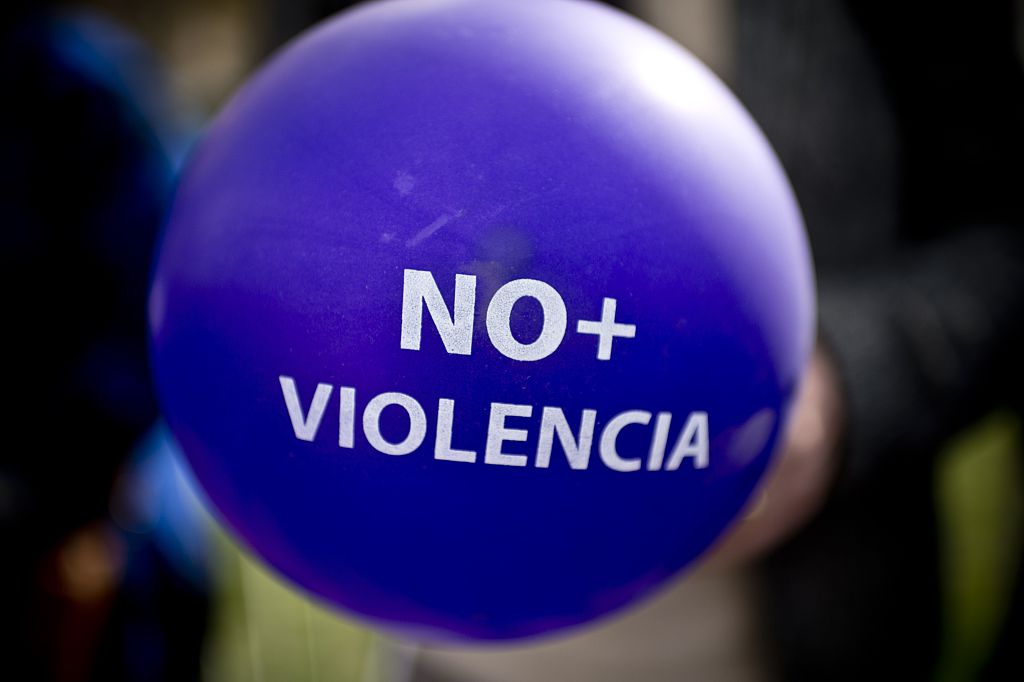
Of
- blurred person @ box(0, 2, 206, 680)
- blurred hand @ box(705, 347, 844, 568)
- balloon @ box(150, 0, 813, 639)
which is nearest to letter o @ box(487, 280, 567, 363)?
balloon @ box(150, 0, 813, 639)

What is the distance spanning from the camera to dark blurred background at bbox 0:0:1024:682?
2.31ft

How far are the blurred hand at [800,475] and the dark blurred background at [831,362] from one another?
0.01 meters

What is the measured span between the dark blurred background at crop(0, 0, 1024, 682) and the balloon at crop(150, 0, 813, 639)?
1.00 feet

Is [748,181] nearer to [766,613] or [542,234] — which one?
[542,234]

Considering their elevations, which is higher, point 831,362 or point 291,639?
point 831,362

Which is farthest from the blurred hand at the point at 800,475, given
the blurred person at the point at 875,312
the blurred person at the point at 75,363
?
the blurred person at the point at 75,363

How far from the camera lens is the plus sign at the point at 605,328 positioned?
353 mm

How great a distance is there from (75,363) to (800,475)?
871mm

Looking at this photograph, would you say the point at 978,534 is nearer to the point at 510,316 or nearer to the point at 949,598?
the point at 949,598

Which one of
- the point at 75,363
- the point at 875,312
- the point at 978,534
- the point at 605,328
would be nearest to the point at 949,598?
the point at 978,534

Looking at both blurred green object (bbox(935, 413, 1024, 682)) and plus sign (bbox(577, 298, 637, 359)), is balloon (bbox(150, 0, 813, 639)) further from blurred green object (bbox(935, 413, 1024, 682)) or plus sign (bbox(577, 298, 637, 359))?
blurred green object (bbox(935, 413, 1024, 682))

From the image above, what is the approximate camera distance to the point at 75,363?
3.47 ft

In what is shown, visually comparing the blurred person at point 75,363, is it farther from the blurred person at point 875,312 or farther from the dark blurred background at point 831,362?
the blurred person at point 875,312

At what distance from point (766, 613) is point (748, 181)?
0.45m
